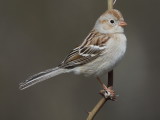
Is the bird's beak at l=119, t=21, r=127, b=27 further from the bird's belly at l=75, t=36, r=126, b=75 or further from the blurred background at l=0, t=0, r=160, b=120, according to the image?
the blurred background at l=0, t=0, r=160, b=120

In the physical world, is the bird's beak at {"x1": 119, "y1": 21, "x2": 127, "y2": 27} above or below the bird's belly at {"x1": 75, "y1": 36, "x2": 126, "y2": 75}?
above

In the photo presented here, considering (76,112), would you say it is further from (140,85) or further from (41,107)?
(140,85)

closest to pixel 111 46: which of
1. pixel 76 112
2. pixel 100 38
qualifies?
pixel 100 38

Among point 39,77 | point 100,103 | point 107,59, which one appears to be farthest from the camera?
point 107,59

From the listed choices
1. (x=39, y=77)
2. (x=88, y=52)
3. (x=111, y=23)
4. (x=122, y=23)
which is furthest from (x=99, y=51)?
(x=39, y=77)

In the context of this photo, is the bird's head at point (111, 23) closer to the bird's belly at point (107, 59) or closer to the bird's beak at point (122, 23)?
the bird's beak at point (122, 23)

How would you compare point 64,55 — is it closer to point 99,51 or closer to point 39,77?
point 99,51

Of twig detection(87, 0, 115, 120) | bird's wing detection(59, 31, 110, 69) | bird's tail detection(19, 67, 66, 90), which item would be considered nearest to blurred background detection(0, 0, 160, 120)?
bird's wing detection(59, 31, 110, 69)

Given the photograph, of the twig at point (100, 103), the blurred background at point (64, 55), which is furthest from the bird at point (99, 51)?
the blurred background at point (64, 55)
